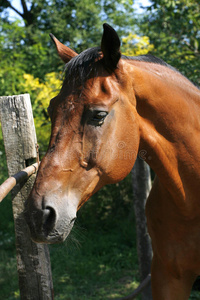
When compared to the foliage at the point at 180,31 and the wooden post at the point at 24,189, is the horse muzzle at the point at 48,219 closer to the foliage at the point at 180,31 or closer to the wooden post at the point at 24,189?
the wooden post at the point at 24,189

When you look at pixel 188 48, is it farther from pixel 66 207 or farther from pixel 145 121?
pixel 66 207

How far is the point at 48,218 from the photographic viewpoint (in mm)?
1485

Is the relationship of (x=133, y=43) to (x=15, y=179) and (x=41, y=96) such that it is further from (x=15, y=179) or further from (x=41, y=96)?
(x=15, y=179)

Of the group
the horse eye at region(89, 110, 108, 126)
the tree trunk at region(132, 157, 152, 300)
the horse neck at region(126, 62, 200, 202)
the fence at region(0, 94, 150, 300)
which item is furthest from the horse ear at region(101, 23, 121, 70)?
the tree trunk at region(132, 157, 152, 300)

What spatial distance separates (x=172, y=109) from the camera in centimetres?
190

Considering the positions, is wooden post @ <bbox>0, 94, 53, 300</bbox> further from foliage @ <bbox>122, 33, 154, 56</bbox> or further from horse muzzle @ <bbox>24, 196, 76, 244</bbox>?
foliage @ <bbox>122, 33, 154, 56</bbox>

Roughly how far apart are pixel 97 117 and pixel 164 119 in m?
0.45

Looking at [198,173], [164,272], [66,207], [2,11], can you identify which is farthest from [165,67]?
[2,11]

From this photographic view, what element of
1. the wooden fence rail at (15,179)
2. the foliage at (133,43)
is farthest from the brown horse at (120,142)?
the foliage at (133,43)

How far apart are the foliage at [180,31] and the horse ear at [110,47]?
8.79ft

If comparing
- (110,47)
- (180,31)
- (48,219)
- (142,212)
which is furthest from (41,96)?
(48,219)

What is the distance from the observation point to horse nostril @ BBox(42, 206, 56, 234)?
1458 mm

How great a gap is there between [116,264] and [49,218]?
3.87m

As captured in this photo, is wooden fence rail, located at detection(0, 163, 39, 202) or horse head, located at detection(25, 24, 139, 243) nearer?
horse head, located at detection(25, 24, 139, 243)
